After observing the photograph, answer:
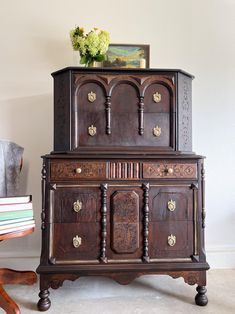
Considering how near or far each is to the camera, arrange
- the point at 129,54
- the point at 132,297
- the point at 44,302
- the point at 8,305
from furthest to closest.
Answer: the point at 129,54, the point at 132,297, the point at 44,302, the point at 8,305

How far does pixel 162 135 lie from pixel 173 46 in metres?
1.03

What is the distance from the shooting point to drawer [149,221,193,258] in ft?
5.47

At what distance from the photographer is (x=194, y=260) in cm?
167

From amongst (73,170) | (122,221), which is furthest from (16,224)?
(122,221)

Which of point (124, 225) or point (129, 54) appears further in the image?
point (129, 54)

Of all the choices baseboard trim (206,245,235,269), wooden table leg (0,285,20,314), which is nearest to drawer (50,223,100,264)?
wooden table leg (0,285,20,314)

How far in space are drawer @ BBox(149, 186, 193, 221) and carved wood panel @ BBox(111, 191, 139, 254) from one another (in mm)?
126

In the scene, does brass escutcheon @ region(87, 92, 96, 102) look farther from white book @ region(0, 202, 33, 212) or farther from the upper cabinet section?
white book @ region(0, 202, 33, 212)

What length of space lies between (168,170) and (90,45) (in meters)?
1.07

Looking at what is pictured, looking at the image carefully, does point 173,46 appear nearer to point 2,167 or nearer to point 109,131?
point 109,131

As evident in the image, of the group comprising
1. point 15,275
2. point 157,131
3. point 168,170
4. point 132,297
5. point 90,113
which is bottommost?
point 132,297

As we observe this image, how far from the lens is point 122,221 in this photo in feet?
5.41

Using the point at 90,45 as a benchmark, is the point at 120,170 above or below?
below

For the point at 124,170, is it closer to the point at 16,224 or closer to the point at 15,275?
the point at 16,224
